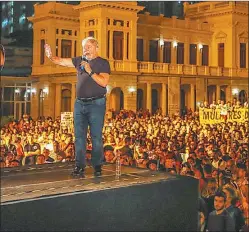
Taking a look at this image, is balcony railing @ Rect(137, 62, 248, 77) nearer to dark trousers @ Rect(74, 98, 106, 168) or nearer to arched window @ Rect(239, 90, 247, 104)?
arched window @ Rect(239, 90, 247, 104)

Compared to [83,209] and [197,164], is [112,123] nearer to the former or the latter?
[197,164]

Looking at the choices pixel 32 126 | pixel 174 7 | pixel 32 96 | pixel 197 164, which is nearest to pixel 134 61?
pixel 32 96

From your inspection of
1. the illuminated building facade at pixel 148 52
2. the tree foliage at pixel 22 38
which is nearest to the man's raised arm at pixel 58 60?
the illuminated building facade at pixel 148 52

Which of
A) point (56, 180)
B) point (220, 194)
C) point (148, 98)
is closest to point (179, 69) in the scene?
point (148, 98)

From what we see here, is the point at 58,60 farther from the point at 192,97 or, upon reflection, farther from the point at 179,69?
the point at 179,69

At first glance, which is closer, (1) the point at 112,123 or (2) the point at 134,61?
(1) the point at 112,123

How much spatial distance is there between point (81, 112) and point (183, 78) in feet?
20.9

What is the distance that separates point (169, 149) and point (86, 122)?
215 cm

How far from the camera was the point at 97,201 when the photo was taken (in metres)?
1.99

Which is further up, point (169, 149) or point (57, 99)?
point (57, 99)

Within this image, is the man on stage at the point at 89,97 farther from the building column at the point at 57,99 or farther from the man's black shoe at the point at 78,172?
the building column at the point at 57,99

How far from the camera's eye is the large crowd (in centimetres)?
339

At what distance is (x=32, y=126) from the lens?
5.43 meters

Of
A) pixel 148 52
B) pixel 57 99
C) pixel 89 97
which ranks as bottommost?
pixel 89 97
